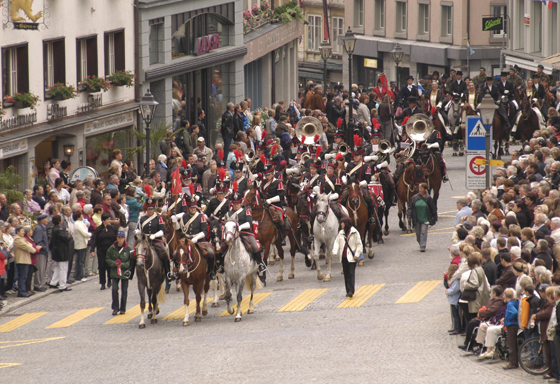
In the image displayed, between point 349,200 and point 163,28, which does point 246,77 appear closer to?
point 163,28

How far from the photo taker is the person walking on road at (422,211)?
25969 mm

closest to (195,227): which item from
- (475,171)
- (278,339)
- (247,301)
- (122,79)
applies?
(247,301)

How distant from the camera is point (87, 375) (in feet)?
58.6

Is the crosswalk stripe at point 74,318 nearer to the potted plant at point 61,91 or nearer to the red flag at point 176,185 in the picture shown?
the red flag at point 176,185

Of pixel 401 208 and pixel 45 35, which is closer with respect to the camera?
pixel 401 208

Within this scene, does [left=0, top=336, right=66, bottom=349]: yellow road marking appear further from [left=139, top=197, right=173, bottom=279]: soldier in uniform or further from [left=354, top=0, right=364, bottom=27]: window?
[left=354, top=0, right=364, bottom=27]: window

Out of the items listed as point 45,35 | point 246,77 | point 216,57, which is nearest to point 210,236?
point 45,35

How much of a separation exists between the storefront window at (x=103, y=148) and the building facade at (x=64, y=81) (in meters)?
0.02

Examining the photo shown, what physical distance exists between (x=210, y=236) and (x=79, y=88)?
13.0m

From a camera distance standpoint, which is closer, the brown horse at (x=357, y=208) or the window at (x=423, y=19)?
the brown horse at (x=357, y=208)

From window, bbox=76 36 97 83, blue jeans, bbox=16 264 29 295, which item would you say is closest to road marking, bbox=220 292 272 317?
blue jeans, bbox=16 264 29 295

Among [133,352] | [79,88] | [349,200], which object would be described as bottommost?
[133,352]

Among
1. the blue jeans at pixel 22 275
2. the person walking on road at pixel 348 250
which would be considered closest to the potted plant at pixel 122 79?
the blue jeans at pixel 22 275

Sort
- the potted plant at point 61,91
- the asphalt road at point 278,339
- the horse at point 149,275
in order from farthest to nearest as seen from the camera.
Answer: the potted plant at point 61,91
the horse at point 149,275
the asphalt road at point 278,339
